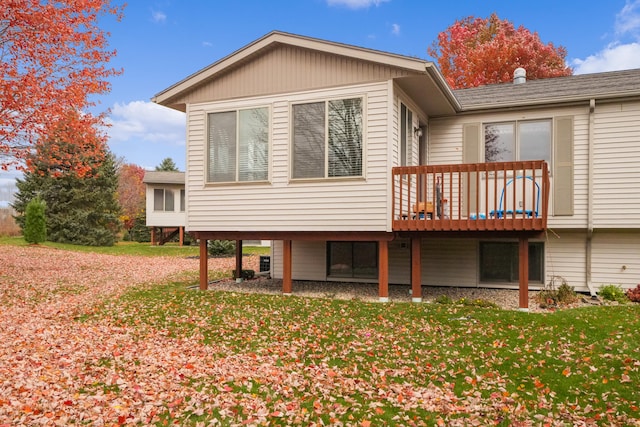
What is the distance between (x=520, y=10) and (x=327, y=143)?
2326cm

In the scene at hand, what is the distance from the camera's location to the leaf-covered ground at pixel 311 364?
4.78 metres

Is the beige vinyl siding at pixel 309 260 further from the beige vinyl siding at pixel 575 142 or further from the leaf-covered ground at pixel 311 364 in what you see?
the beige vinyl siding at pixel 575 142

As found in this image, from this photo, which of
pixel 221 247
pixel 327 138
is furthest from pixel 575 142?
pixel 221 247

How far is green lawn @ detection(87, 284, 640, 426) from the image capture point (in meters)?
4.78

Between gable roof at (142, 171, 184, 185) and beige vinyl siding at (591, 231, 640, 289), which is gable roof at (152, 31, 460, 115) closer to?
beige vinyl siding at (591, 231, 640, 289)

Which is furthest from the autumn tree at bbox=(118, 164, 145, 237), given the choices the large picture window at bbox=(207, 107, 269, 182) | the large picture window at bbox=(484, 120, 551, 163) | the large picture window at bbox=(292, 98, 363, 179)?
the large picture window at bbox=(484, 120, 551, 163)

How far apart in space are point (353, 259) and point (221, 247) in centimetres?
1088

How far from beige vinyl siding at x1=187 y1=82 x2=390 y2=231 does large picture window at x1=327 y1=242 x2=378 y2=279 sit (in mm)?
2637

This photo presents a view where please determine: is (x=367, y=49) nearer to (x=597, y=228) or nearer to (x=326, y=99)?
(x=326, y=99)

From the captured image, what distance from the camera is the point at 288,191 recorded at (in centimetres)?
1006

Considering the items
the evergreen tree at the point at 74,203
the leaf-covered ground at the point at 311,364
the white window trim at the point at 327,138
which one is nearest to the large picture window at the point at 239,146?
the white window trim at the point at 327,138

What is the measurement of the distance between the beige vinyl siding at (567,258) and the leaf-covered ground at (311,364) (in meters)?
2.14

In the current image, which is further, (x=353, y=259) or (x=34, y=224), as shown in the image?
(x=34, y=224)

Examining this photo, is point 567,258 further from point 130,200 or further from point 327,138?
point 130,200
